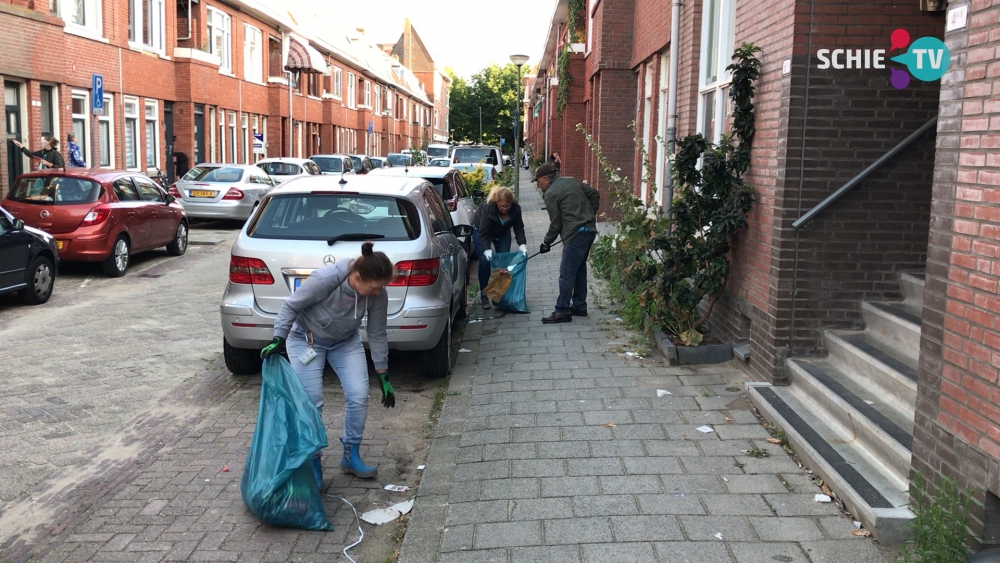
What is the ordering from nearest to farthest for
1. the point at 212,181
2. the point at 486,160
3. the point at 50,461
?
the point at 50,461
the point at 212,181
the point at 486,160

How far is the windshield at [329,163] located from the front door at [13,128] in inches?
539

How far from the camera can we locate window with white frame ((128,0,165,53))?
86.5ft

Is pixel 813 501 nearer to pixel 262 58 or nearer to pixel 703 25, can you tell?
pixel 703 25

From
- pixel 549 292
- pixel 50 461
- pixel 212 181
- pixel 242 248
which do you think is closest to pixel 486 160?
pixel 212 181

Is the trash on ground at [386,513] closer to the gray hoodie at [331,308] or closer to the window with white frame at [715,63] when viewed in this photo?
the gray hoodie at [331,308]

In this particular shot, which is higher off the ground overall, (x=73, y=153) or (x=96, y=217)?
(x=73, y=153)

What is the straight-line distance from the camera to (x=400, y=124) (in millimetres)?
77062

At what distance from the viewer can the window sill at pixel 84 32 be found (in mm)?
22391

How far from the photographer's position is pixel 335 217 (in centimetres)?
738

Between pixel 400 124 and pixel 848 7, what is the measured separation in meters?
72.6

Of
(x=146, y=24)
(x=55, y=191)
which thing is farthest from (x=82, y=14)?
(x=55, y=191)

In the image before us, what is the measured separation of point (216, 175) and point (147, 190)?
21.7ft

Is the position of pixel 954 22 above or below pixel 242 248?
above

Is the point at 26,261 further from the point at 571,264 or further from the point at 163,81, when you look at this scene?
the point at 163,81
